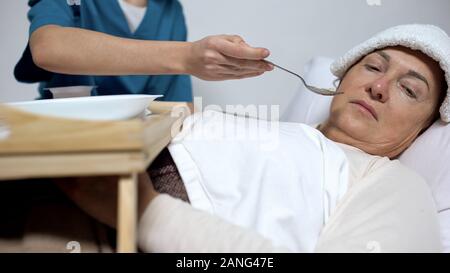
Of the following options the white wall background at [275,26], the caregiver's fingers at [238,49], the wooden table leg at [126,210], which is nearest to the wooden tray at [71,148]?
the wooden table leg at [126,210]

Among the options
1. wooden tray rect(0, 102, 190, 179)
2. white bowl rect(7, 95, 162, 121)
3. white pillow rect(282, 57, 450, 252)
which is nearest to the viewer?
wooden tray rect(0, 102, 190, 179)

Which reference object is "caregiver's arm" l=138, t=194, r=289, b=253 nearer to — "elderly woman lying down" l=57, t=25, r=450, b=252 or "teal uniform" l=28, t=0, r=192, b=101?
"elderly woman lying down" l=57, t=25, r=450, b=252

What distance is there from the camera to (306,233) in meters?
0.70

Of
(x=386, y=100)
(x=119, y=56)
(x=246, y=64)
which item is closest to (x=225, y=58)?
(x=246, y=64)

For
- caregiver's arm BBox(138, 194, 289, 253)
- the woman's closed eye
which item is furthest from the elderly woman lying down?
the woman's closed eye

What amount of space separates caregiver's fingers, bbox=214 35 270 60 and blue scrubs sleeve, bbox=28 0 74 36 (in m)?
0.47

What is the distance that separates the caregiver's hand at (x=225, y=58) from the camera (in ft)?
2.54

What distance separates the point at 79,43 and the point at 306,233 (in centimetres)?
66

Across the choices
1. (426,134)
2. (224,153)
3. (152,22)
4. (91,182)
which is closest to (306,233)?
(224,153)

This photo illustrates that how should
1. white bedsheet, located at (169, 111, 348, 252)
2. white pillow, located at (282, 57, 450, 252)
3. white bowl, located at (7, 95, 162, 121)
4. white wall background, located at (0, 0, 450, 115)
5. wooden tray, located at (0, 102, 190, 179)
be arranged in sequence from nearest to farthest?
wooden tray, located at (0, 102, 190, 179) → white bowl, located at (7, 95, 162, 121) → white bedsheet, located at (169, 111, 348, 252) → white pillow, located at (282, 57, 450, 252) → white wall background, located at (0, 0, 450, 115)

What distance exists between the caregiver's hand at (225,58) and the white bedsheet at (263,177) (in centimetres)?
13

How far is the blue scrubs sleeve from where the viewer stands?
3.17 feet

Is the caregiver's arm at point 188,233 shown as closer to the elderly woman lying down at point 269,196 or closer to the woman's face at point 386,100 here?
→ the elderly woman lying down at point 269,196

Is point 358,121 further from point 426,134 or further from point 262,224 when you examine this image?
point 262,224
